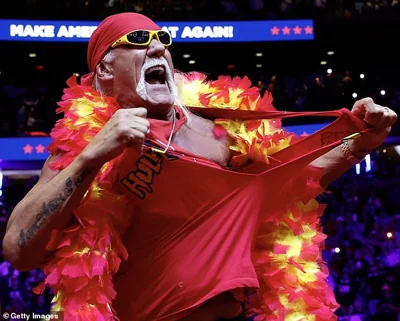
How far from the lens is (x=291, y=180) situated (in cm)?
199

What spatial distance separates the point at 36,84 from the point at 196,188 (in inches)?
441

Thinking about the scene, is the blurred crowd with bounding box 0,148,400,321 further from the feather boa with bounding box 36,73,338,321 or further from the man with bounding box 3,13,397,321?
the man with bounding box 3,13,397,321

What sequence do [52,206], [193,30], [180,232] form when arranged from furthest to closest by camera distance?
[193,30] < [180,232] < [52,206]

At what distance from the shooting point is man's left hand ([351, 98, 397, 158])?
6.34 feet

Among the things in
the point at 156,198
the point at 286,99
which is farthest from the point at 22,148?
the point at 156,198

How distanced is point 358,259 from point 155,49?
17.4 ft

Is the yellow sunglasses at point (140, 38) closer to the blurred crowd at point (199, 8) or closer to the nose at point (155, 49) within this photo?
the nose at point (155, 49)


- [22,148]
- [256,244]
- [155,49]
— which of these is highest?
[22,148]

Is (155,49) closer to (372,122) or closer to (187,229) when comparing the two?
(187,229)

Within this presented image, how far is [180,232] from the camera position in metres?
1.82

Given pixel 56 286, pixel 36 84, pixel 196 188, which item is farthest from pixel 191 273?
pixel 36 84

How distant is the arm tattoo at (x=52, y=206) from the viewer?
1.65 m

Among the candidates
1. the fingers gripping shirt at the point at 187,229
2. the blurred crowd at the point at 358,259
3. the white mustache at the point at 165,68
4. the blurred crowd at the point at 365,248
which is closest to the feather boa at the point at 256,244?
the fingers gripping shirt at the point at 187,229

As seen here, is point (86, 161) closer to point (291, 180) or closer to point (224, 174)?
point (224, 174)
